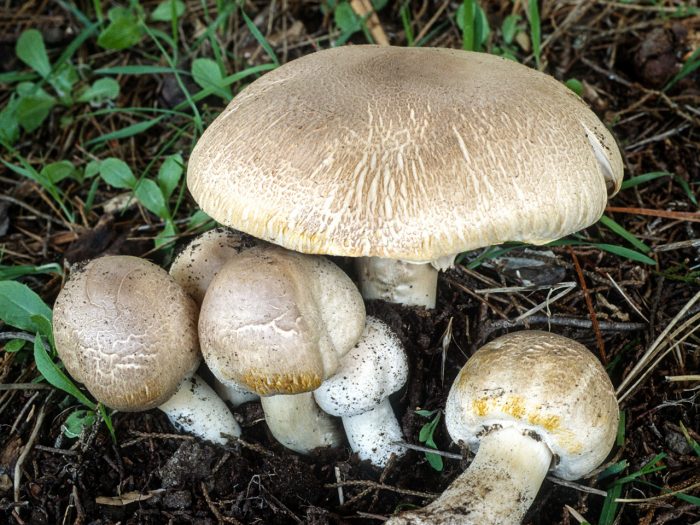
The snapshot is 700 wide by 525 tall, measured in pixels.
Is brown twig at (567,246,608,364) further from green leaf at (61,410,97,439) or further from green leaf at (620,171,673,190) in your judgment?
green leaf at (61,410,97,439)

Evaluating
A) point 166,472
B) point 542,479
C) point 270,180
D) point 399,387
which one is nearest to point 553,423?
point 542,479

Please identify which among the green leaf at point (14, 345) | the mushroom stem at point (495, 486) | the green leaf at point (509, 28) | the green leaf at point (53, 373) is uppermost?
the green leaf at point (509, 28)

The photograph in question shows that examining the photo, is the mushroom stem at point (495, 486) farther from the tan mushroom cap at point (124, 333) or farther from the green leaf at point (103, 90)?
the green leaf at point (103, 90)

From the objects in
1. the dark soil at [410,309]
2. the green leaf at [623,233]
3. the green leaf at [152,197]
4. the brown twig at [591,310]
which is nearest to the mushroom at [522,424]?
the dark soil at [410,309]

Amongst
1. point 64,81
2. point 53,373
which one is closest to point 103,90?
point 64,81

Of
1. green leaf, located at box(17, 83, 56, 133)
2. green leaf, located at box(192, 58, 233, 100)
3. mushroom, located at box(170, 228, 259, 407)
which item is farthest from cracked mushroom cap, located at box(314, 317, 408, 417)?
green leaf, located at box(17, 83, 56, 133)
